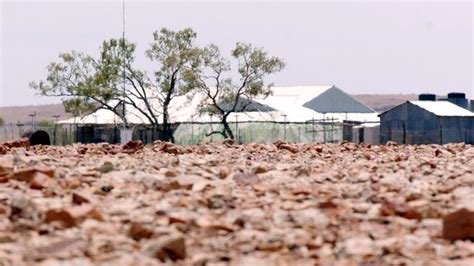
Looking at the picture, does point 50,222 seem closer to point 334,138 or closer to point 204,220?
point 204,220

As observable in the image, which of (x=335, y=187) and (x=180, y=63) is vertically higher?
(x=180, y=63)

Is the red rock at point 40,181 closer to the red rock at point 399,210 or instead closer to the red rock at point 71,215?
the red rock at point 71,215

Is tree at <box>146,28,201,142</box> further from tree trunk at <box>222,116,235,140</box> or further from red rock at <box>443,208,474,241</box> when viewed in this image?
red rock at <box>443,208,474,241</box>

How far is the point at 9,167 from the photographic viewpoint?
9.48m

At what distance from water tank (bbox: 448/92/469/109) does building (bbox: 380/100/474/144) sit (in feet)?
22.3

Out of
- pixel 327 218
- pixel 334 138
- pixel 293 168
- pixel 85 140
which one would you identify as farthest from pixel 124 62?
pixel 327 218

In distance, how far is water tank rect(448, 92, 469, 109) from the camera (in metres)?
51.0

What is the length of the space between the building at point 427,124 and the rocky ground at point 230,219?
102ft

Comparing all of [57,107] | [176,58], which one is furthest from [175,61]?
[57,107]

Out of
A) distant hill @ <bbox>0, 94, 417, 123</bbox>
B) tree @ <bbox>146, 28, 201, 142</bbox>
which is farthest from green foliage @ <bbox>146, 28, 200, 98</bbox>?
distant hill @ <bbox>0, 94, 417, 123</bbox>

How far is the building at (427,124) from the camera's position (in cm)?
3969

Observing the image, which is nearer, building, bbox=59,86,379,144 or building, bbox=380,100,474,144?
building, bbox=380,100,474,144

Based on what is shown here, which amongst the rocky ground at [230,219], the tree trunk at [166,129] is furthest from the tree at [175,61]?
the rocky ground at [230,219]

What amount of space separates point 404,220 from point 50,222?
2.32 metres
